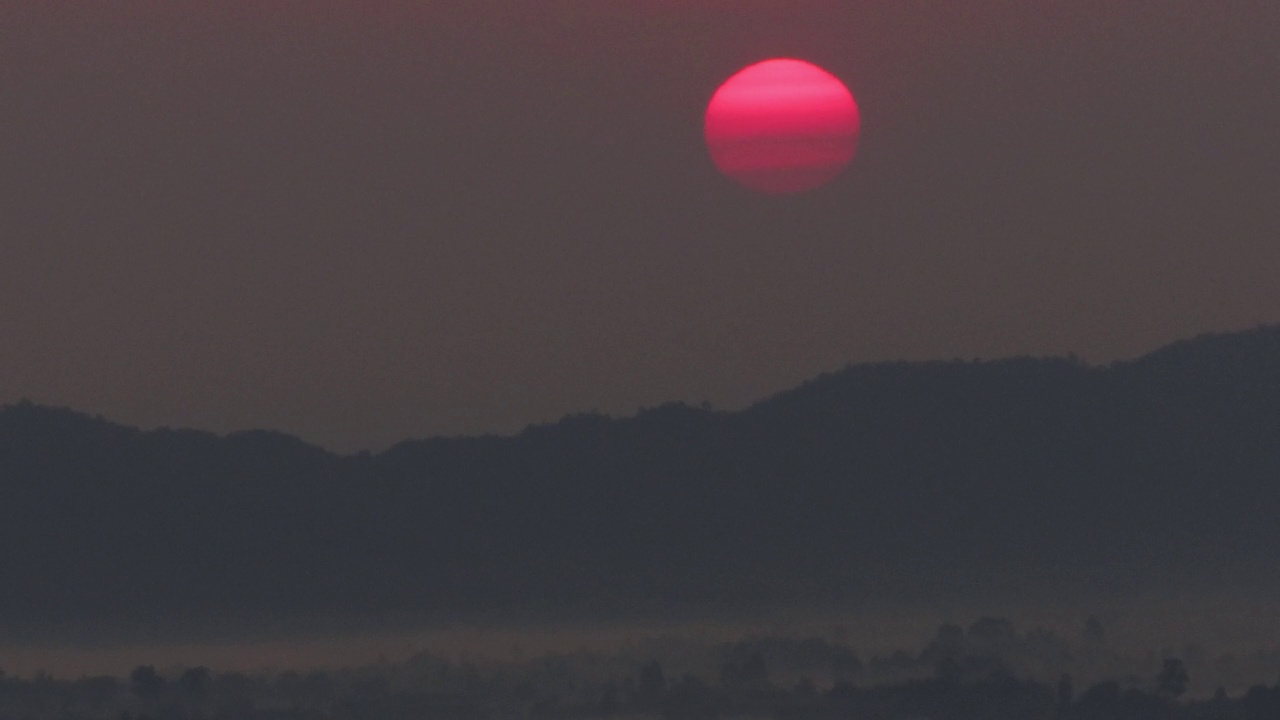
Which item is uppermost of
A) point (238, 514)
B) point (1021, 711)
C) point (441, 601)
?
point (238, 514)

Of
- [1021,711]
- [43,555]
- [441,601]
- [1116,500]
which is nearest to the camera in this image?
[1021,711]

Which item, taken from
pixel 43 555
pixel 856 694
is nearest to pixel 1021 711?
pixel 856 694

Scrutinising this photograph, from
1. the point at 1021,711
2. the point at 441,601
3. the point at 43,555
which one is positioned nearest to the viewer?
the point at 1021,711

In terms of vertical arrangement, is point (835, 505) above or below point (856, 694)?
above

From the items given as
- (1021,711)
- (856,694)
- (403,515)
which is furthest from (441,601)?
(1021,711)

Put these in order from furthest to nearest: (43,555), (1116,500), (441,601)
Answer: (1116,500) → (43,555) → (441,601)

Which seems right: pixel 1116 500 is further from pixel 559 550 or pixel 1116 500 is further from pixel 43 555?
pixel 43 555

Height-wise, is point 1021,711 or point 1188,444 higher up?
point 1188,444

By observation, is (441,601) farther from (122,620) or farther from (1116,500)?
(1116,500)

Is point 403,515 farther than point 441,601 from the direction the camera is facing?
Yes
